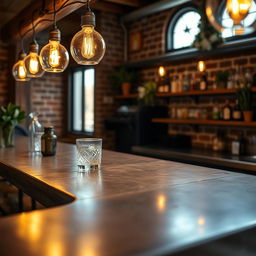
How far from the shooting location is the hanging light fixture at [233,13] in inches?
42.5

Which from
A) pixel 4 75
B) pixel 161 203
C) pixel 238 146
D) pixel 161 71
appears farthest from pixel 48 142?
pixel 4 75

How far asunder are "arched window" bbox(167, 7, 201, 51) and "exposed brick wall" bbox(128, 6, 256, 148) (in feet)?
0.27

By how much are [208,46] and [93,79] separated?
7.16 feet

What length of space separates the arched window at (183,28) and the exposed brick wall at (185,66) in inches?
3.2

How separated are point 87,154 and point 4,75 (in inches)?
169

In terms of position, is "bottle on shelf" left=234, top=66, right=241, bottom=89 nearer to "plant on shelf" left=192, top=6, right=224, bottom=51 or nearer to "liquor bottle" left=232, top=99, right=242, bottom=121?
"liquor bottle" left=232, top=99, right=242, bottom=121

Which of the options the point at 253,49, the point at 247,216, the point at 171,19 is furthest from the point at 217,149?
the point at 247,216

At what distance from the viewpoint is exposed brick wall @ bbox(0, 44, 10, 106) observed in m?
5.43

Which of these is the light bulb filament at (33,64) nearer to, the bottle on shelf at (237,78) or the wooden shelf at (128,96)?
the bottle on shelf at (237,78)

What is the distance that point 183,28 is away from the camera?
4457 millimetres

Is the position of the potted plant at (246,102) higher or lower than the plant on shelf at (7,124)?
higher

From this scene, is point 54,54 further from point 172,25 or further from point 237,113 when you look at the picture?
point 172,25

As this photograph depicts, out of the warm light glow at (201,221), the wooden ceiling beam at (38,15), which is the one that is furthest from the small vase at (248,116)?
the warm light glow at (201,221)

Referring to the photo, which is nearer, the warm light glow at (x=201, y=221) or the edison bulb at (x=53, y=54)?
the warm light glow at (x=201, y=221)
